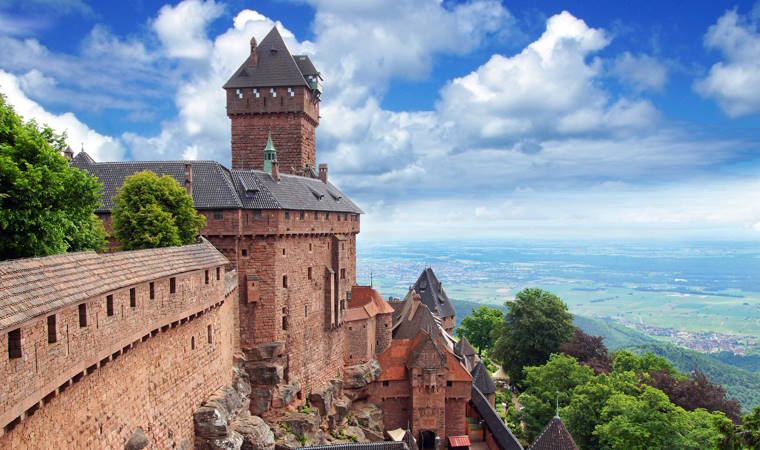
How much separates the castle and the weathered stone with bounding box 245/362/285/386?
0.27 ft

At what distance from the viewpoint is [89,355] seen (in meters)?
13.5

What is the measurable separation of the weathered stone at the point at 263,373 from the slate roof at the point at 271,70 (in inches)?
765

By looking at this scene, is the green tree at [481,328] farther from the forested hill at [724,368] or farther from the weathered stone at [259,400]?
the weathered stone at [259,400]

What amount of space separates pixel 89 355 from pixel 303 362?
21263 mm

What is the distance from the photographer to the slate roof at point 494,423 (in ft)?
125

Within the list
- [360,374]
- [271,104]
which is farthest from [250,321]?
[271,104]

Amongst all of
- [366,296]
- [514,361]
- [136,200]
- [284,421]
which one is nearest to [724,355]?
[514,361]

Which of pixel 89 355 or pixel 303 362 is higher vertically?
pixel 89 355

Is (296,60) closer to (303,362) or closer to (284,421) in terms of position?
(303,362)

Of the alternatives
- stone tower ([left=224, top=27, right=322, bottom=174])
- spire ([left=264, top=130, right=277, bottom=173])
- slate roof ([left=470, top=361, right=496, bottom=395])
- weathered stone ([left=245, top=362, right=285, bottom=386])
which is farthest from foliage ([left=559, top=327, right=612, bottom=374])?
spire ([left=264, top=130, right=277, bottom=173])

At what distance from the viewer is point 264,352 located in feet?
101

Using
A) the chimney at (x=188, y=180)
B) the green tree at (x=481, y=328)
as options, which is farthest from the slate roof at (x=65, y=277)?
the green tree at (x=481, y=328)

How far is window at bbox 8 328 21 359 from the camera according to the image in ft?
35.0

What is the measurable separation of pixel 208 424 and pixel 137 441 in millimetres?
5297
